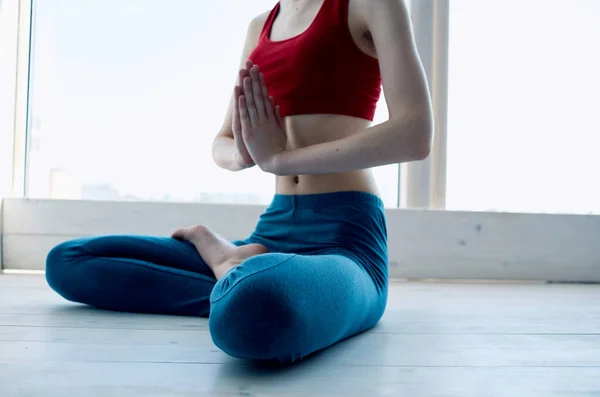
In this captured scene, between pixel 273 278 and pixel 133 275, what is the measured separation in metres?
0.71

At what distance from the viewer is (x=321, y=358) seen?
115 centimetres

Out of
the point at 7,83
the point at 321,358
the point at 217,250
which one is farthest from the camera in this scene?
the point at 7,83

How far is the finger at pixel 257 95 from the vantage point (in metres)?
1.41

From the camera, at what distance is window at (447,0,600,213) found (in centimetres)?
279

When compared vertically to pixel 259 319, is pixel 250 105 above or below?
above

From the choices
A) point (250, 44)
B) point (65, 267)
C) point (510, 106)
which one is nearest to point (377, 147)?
point (250, 44)

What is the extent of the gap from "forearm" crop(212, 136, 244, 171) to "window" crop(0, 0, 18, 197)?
4.01 feet

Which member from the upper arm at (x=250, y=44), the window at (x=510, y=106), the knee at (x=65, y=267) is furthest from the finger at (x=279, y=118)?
the window at (x=510, y=106)

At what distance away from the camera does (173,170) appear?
8.68ft

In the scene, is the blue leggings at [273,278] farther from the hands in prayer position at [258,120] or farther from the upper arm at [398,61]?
the upper arm at [398,61]

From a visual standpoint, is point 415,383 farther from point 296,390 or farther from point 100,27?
point 100,27

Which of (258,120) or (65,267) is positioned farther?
(65,267)

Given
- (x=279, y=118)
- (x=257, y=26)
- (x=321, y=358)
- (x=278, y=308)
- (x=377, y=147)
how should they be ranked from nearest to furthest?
1. (x=278, y=308)
2. (x=321, y=358)
3. (x=377, y=147)
4. (x=279, y=118)
5. (x=257, y=26)

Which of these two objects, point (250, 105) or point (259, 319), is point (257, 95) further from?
point (259, 319)
